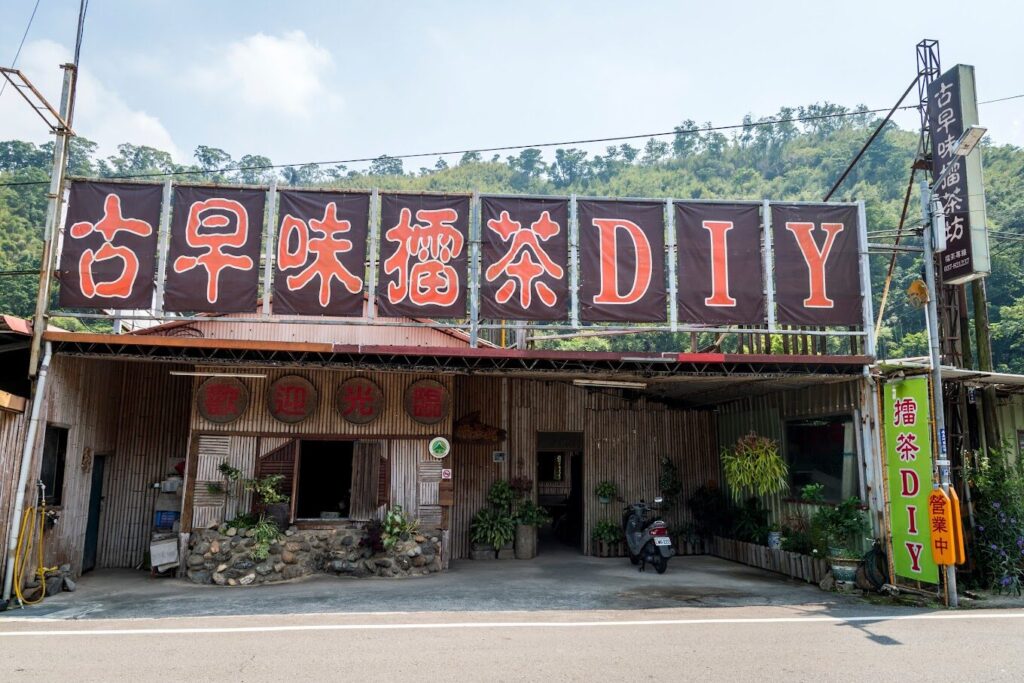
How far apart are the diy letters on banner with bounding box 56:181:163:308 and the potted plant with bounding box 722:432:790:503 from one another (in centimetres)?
1105

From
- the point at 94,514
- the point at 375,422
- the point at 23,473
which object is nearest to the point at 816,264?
the point at 375,422

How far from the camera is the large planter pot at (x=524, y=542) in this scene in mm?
14625

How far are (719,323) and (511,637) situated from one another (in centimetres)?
688

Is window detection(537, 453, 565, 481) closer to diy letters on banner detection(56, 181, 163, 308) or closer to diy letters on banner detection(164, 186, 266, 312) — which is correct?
diy letters on banner detection(164, 186, 266, 312)

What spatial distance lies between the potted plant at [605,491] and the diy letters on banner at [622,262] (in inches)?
186

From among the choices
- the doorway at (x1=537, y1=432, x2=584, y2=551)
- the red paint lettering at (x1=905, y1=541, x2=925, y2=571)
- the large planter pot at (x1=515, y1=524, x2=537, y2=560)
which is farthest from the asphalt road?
the doorway at (x1=537, y1=432, x2=584, y2=551)

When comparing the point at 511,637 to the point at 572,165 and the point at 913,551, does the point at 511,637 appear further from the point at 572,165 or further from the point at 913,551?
the point at 572,165

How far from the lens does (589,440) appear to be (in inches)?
616

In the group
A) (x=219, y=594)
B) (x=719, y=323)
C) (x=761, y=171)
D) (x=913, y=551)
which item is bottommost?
(x=219, y=594)

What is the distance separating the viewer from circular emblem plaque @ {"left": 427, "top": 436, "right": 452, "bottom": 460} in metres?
13.3

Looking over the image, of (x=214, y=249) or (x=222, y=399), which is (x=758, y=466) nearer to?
(x=222, y=399)

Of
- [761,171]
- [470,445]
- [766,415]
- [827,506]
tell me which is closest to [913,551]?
[827,506]

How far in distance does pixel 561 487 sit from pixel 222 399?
9.90 metres

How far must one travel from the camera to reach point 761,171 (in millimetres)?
91938
